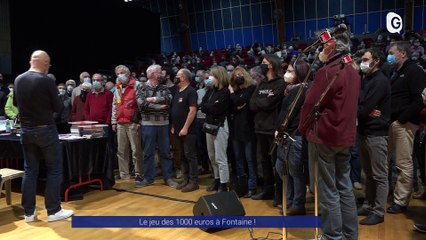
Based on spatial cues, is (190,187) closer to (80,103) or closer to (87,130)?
(87,130)

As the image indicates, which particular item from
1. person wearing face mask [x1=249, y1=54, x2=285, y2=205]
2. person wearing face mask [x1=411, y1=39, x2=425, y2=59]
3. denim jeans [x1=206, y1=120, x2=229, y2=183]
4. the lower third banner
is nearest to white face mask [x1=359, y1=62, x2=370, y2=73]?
person wearing face mask [x1=249, y1=54, x2=285, y2=205]

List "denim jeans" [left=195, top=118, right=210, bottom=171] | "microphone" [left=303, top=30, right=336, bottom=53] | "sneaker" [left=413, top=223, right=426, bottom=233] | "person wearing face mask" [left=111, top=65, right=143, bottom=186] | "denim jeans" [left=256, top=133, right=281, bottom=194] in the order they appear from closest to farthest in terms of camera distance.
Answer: "microphone" [left=303, top=30, right=336, bottom=53]
"sneaker" [left=413, top=223, right=426, bottom=233]
"denim jeans" [left=256, top=133, right=281, bottom=194]
"person wearing face mask" [left=111, top=65, right=143, bottom=186]
"denim jeans" [left=195, top=118, right=210, bottom=171]

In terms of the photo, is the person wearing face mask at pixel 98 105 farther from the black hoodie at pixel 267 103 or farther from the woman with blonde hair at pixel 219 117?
the black hoodie at pixel 267 103

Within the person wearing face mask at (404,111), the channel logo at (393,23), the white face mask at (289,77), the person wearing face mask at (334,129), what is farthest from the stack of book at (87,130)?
the channel logo at (393,23)

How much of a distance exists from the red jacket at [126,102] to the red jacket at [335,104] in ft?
9.52

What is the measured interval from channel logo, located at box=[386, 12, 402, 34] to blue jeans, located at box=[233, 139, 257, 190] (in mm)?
9830

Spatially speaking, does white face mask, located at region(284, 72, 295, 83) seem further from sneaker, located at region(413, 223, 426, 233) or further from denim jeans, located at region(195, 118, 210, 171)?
denim jeans, located at region(195, 118, 210, 171)

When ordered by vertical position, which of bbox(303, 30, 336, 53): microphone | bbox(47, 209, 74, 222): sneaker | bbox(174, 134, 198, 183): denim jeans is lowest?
bbox(47, 209, 74, 222): sneaker

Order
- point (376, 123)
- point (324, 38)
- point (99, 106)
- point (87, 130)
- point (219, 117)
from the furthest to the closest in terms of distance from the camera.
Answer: point (99, 106), point (87, 130), point (219, 117), point (376, 123), point (324, 38)

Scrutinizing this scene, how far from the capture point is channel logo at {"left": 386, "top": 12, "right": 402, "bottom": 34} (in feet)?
38.7

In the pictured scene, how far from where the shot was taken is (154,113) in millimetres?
4512

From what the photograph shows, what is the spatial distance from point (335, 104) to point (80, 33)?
38.3 ft

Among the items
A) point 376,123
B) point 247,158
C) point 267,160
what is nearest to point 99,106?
point 247,158

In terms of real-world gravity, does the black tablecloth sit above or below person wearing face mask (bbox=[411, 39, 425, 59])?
below
